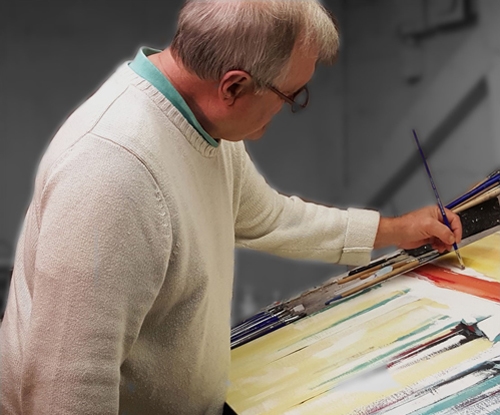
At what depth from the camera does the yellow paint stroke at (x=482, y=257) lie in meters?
1.22

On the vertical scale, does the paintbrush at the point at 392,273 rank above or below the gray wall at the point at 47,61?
below

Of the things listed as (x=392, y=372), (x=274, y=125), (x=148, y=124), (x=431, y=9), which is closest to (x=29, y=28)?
(x=274, y=125)

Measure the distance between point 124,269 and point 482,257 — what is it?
87cm

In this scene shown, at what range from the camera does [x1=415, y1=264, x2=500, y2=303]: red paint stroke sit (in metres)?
1.12

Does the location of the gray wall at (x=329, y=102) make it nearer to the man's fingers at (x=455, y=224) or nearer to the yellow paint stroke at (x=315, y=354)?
the man's fingers at (x=455, y=224)

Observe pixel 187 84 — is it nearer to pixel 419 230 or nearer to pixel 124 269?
pixel 124 269

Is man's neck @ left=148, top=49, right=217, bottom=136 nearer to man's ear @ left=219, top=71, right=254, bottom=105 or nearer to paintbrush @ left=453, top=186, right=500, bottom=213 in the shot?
man's ear @ left=219, top=71, right=254, bottom=105

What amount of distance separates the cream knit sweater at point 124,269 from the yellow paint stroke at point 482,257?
555mm

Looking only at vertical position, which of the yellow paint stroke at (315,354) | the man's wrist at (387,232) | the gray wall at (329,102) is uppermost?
the gray wall at (329,102)

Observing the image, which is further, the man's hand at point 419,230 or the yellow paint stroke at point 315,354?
the man's hand at point 419,230

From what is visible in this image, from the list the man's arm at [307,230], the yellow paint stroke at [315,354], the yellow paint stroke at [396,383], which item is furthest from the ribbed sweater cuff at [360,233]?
the yellow paint stroke at [396,383]

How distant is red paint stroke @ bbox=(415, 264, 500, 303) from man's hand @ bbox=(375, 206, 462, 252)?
0.06 m

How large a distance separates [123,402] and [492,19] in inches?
51.2

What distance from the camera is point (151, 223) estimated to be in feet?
2.42
